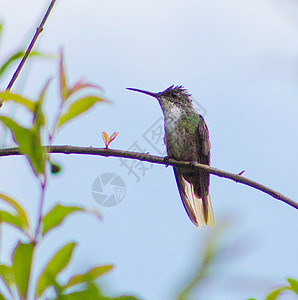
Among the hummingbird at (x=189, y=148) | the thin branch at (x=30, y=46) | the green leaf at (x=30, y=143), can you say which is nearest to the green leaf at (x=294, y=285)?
the green leaf at (x=30, y=143)

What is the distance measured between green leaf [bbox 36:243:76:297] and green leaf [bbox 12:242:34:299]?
0.10ft

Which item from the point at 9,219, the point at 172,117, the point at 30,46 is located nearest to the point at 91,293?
the point at 9,219

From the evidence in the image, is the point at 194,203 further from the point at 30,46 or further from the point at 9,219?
the point at 9,219

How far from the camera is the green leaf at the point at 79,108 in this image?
120 cm

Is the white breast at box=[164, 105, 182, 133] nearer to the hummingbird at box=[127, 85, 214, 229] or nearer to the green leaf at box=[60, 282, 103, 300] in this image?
the hummingbird at box=[127, 85, 214, 229]

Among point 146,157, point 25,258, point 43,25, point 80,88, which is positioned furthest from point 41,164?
point 146,157

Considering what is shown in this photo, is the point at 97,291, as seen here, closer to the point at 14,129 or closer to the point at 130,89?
the point at 14,129

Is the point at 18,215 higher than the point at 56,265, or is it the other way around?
the point at 18,215

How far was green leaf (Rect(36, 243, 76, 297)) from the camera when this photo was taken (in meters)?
0.82

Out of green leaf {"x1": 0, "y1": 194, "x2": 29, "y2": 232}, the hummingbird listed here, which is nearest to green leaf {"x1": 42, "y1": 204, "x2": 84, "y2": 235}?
green leaf {"x1": 0, "y1": 194, "x2": 29, "y2": 232}

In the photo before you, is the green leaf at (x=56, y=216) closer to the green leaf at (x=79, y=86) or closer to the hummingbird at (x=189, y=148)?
the green leaf at (x=79, y=86)

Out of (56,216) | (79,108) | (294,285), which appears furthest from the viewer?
(79,108)

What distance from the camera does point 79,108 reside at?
1202mm

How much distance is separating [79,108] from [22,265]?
48cm
